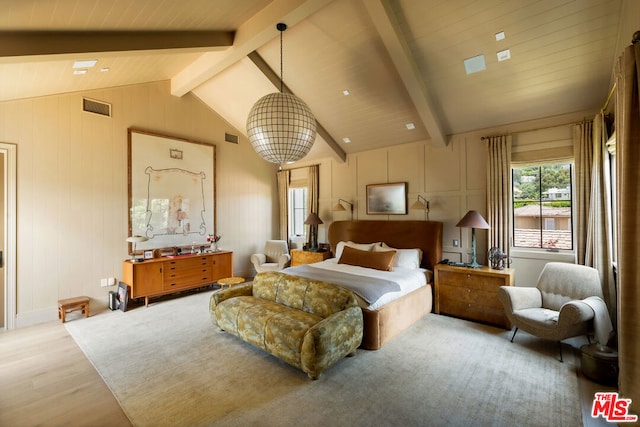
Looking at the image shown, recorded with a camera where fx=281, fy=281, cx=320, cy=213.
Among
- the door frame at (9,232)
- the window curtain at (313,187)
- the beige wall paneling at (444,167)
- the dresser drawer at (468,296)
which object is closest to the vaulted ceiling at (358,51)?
the beige wall paneling at (444,167)

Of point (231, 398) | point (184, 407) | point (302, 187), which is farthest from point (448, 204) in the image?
point (184, 407)

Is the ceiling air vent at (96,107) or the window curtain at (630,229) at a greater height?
the ceiling air vent at (96,107)

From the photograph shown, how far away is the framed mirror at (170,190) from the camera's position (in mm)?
4988

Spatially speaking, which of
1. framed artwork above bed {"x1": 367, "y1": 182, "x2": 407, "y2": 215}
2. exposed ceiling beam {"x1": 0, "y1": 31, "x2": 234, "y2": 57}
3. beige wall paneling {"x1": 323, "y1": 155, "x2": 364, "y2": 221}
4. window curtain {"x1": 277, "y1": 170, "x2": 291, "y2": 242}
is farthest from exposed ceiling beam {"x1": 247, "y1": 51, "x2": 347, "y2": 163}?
window curtain {"x1": 277, "y1": 170, "x2": 291, "y2": 242}

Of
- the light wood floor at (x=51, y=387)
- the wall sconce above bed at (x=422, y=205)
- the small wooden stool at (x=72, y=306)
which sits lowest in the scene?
the light wood floor at (x=51, y=387)

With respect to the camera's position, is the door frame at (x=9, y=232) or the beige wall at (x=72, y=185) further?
the beige wall at (x=72, y=185)

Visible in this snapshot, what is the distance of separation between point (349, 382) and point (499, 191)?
3.46m

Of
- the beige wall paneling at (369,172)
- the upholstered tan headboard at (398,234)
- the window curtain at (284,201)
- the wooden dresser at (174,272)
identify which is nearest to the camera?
the wooden dresser at (174,272)

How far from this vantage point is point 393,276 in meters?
3.96

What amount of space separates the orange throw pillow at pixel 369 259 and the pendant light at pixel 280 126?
7.99ft

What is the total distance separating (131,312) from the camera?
4.45m

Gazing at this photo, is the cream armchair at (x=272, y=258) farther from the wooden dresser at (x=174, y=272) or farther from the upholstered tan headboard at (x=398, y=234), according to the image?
the upholstered tan headboard at (x=398, y=234)

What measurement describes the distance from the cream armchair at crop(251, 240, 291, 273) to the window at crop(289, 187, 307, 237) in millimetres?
794

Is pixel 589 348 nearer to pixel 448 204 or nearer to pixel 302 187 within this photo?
pixel 448 204
